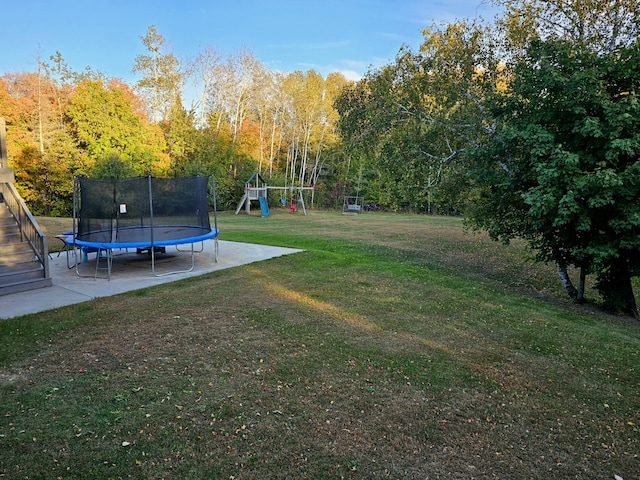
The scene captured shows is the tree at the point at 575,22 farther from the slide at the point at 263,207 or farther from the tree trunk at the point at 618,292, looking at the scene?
the slide at the point at 263,207

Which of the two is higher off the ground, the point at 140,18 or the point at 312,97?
the point at 140,18

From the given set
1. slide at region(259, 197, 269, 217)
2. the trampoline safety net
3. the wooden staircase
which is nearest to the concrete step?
the wooden staircase

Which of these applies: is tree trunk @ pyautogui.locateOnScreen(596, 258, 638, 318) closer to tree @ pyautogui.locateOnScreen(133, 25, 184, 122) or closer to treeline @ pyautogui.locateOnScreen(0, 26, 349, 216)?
treeline @ pyautogui.locateOnScreen(0, 26, 349, 216)

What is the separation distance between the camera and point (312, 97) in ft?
84.9

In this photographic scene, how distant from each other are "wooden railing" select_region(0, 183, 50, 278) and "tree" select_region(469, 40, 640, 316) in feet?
21.8

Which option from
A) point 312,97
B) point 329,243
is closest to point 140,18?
point 312,97

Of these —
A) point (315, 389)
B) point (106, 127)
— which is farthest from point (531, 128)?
point (106, 127)

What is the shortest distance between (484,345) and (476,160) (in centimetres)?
388

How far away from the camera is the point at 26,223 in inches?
237

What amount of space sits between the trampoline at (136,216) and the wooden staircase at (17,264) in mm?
719

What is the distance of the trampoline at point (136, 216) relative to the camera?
21.8 ft

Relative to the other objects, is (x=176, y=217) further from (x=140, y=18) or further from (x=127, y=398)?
(x=140, y=18)

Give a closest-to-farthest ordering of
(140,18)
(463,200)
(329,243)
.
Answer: (463,200)
(329,243)
(140,18)

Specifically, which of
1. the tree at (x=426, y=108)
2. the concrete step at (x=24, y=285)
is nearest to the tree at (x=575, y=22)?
the tree at (x=426, y=108)
